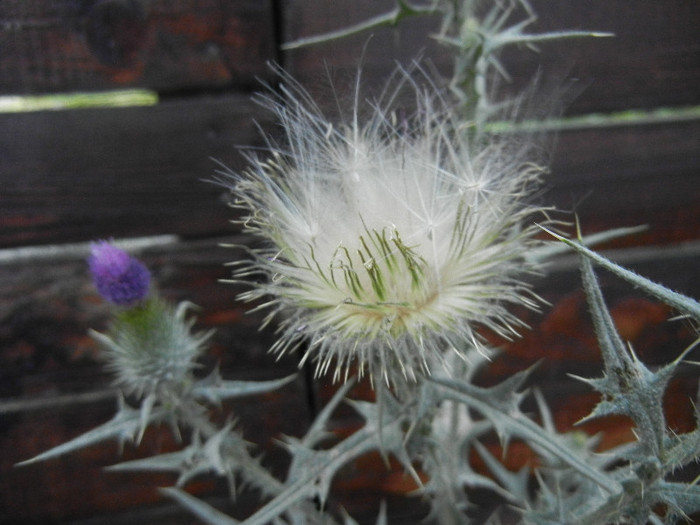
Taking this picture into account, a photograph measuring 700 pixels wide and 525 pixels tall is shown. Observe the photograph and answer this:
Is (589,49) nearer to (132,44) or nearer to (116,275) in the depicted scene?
(132,44)

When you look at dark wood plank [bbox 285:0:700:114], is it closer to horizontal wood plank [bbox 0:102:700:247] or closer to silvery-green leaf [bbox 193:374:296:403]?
horizontal wood plank [bbox 0:102:700:247]

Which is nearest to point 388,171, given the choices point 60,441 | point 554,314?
point 554,314

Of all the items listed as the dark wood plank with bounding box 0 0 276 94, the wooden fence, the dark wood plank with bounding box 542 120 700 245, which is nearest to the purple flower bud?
the wooden fence

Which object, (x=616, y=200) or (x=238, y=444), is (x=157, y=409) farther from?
(x=616, y=200)

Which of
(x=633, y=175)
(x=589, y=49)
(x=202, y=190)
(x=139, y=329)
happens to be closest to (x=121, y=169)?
(x=202, y=190)

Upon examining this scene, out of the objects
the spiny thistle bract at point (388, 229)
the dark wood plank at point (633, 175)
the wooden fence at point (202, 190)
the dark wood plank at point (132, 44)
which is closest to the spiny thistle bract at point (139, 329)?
the spiny thistle bract at point (388, 229)

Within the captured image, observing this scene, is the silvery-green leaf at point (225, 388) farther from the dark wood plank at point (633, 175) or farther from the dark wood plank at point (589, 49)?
the dark wood plank at point (633, 175)
